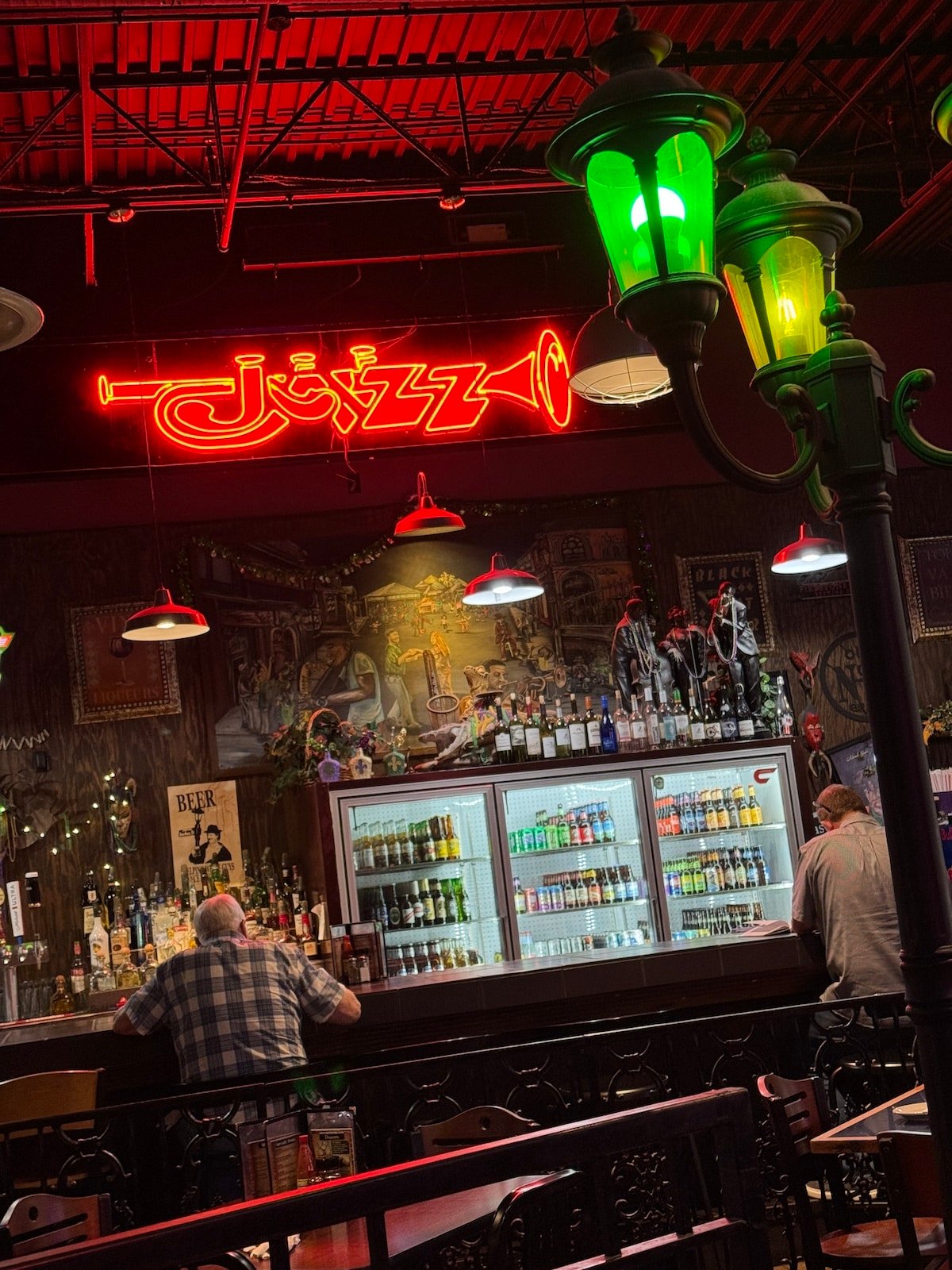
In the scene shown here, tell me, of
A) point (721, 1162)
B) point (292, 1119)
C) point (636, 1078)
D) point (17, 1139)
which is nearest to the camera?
point (721, 1162)

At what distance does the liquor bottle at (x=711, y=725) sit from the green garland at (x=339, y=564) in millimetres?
1021

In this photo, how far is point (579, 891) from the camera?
26.0 feet

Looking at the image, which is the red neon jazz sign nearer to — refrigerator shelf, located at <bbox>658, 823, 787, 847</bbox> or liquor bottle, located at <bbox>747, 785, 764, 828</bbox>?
liquor bottle, located at <bbox>747, 785, 764, 828</bbox>

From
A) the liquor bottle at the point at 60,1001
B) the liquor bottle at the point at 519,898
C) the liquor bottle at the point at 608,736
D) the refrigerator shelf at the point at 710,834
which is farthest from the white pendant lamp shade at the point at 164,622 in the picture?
the refrigerator shelf at the point at 710,834

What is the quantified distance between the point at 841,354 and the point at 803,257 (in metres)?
0.34

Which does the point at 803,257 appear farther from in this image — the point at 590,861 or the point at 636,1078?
the point at 590,861

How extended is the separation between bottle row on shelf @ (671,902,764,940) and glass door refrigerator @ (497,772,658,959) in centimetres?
30

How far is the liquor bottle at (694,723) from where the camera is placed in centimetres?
819

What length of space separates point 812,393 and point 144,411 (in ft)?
22.4

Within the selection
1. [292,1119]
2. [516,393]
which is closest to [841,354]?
[292,1119]

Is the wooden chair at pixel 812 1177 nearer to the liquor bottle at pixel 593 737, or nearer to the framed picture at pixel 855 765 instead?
the liquor bottle at pixel 593 737

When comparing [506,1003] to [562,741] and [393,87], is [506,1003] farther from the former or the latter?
[393,87]

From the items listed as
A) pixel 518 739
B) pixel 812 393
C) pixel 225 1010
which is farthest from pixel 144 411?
pixel 812 393

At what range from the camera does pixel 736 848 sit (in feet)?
27.4
